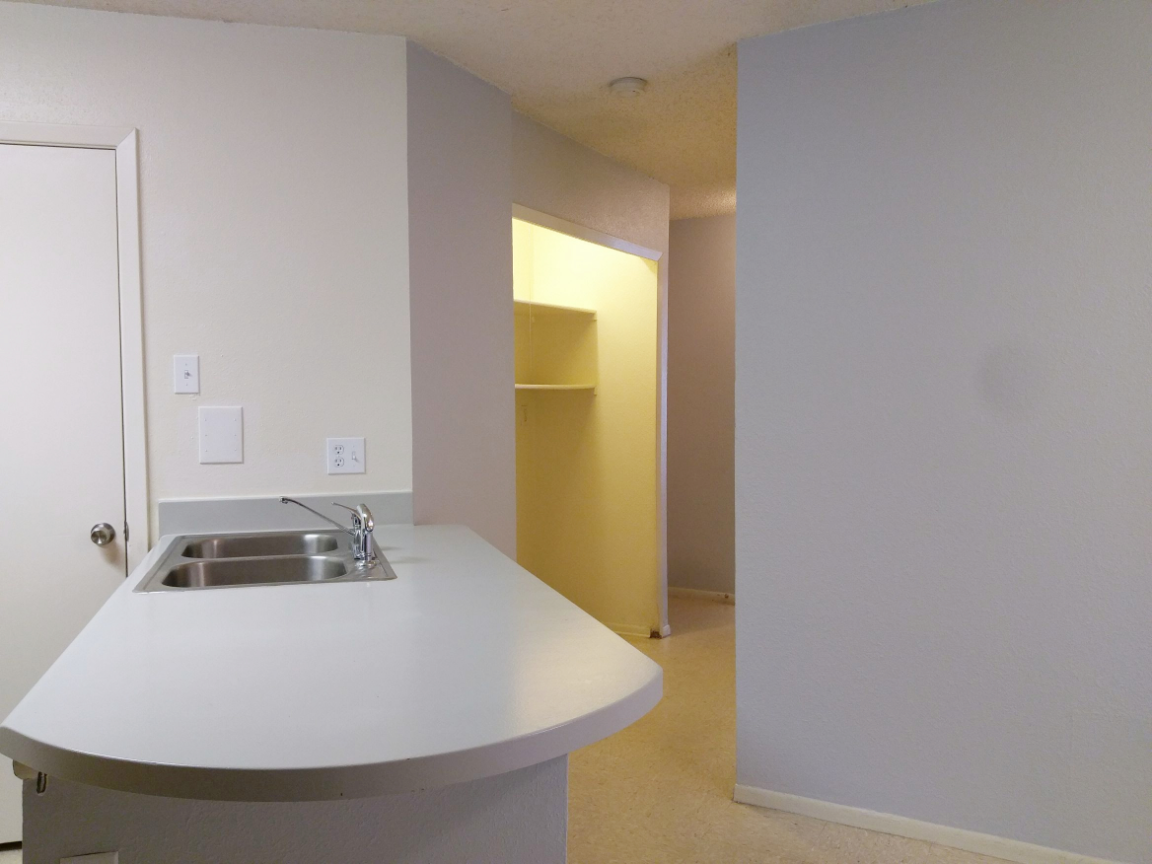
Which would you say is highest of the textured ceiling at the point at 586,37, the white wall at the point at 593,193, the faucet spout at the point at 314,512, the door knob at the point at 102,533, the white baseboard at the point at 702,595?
the textured ceiling at the point at 586,37

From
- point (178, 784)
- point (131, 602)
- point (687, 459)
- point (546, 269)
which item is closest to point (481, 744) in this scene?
point (178, 784)

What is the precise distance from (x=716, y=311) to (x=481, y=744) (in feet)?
15.2

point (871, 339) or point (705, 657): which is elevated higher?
point (871, 339)

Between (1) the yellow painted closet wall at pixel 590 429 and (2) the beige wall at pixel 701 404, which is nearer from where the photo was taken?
(1) the yellow painted closet wall at pixel 590 429

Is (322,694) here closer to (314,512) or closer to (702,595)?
(314,512)

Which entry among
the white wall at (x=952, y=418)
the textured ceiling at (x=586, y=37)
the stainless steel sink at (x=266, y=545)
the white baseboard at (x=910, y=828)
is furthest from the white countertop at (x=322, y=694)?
the textured ceiling at (x=586, y=37)

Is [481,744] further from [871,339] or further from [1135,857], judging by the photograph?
[1135,857]

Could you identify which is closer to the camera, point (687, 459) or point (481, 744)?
point (481, 744)

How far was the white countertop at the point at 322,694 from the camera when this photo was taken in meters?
0.91

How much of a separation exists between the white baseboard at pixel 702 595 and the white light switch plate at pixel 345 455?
3.29 m

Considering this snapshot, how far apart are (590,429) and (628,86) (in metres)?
2.02

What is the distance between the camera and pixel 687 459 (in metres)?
5.47

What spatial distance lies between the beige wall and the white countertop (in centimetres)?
387

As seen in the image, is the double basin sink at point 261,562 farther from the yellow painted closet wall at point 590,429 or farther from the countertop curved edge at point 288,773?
the yellow painted closet wall at point 590,429
